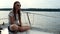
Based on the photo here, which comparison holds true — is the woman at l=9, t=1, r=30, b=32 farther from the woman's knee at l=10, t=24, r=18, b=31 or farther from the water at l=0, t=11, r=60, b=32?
the water at l=0, t=11, r=60, b=32

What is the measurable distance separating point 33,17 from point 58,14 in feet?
1.75

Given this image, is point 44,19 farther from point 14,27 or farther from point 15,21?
point 14,27

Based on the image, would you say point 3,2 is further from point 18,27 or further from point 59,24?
point 18,27

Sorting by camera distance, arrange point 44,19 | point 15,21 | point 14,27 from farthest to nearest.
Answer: point 44,19
point 15,21
point 14,27

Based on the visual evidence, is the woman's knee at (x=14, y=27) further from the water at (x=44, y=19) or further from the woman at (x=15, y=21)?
the water at (x=44, y=19)

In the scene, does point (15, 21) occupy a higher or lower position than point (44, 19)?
higher

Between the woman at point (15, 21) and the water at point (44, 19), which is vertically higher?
the woman at point (15, 21)

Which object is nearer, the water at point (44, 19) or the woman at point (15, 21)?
the woman at point (15, 21)

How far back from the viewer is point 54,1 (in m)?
3.50

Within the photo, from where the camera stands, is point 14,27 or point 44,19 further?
point 44,19

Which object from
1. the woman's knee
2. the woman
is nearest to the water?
the woman

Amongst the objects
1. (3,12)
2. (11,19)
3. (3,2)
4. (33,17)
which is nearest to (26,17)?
(33,17)

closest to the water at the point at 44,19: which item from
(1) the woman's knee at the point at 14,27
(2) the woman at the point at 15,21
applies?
(2) the woman at the point at 15,21

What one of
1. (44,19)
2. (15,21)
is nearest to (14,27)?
(15,21)
